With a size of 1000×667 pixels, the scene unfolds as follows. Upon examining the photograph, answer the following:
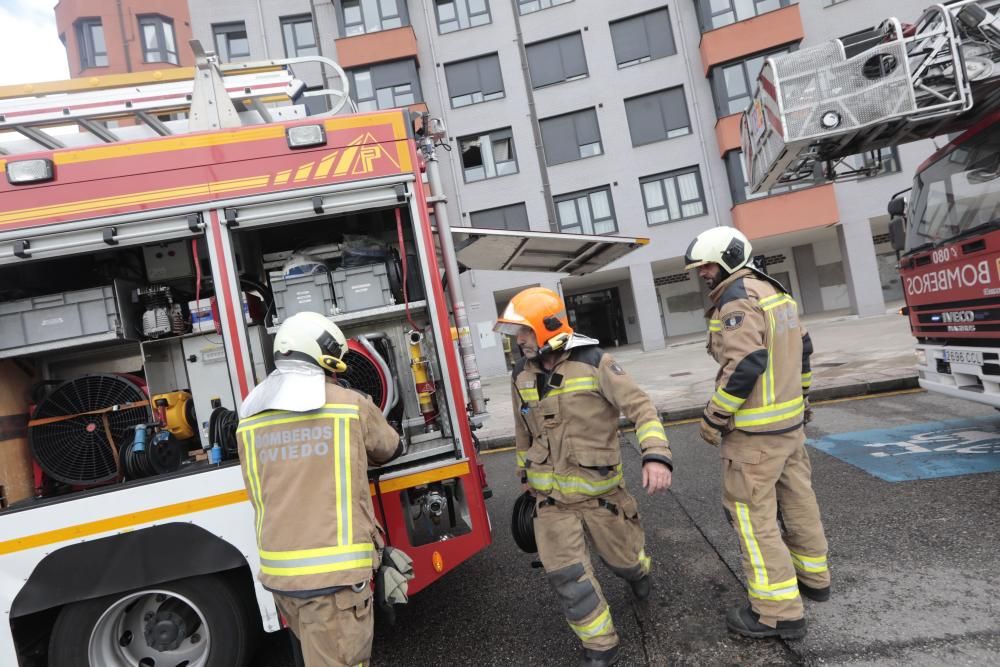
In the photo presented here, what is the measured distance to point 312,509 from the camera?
1.99m

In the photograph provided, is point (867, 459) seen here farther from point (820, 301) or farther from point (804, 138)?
point (820, 301)

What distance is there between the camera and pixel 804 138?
394cm

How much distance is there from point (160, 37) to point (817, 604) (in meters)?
23.1

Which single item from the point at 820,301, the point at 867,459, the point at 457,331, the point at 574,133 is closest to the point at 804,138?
the point at 867,459

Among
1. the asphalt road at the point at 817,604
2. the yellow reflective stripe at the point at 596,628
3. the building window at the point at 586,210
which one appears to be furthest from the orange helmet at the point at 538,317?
the building window at the point at 586,210

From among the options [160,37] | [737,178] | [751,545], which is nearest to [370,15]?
[160,37]

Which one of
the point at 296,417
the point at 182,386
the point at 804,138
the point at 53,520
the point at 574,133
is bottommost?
the point at 53,520

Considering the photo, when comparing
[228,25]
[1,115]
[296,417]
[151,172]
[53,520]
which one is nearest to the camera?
[296,417]

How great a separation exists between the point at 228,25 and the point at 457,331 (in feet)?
64.0

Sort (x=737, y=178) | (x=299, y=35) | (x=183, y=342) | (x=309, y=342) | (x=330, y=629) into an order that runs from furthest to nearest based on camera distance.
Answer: (x=299, y=35) < (x=737, y=178) < (x=183, y=342) < (x=309, y=342) < (x=330, y=629)

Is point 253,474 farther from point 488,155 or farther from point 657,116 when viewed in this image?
point 657,116

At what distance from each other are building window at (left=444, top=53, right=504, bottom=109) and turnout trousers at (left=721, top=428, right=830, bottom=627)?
682 inches

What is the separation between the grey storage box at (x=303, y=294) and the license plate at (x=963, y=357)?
4602 mm

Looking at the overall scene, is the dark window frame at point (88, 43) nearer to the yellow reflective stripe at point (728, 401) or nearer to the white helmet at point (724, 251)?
the white helmet at point (724, 251)
